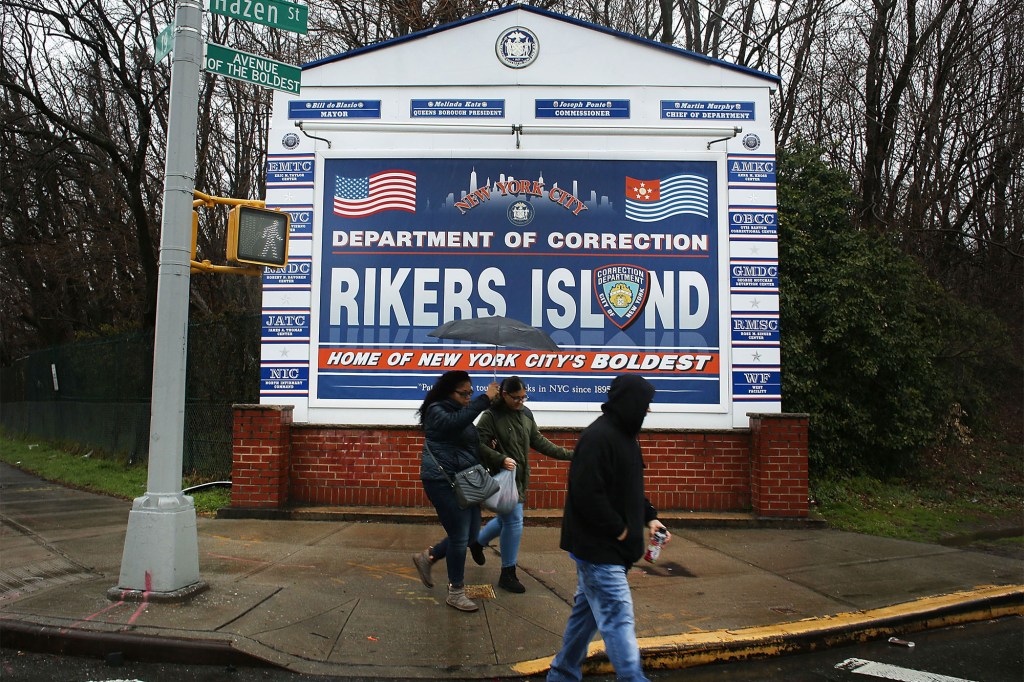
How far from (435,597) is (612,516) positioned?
8.59 ft

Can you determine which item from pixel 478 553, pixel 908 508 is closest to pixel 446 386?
pixel 478 553

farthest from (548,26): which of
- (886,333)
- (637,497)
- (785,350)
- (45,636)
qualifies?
(45,636)

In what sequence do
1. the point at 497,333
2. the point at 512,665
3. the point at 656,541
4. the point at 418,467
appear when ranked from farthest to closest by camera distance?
the point at 418,467
the point at 497,333
the point at 512,665
the point at 656,541

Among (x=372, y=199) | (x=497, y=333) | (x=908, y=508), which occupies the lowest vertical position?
(x=908, y=508)

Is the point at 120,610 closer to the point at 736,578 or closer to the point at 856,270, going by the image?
the point at 736,578

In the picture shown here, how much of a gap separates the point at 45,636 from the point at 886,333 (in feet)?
34.9

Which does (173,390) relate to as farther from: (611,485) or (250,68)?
(611,485)

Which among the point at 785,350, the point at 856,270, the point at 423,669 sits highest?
the point at 856,270

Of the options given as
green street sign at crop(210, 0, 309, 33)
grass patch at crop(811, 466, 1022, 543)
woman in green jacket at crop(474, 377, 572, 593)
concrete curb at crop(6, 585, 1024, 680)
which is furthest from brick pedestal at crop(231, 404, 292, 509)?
grass patch at crop(811, 466, 1022, 543)

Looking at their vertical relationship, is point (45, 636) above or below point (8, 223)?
below

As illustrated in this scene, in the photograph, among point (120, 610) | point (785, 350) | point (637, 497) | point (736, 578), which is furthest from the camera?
point (785, 350)

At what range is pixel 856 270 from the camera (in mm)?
11297

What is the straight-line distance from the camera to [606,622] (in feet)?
13.0

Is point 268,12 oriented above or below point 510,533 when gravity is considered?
above
